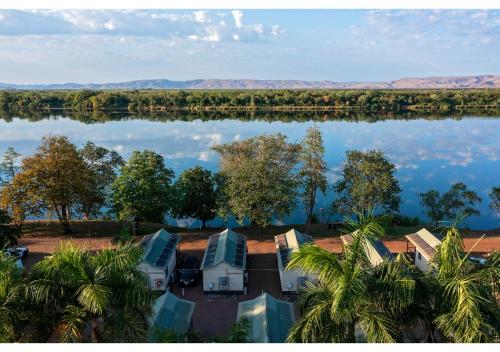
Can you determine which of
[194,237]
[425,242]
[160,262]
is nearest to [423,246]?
[425,242]

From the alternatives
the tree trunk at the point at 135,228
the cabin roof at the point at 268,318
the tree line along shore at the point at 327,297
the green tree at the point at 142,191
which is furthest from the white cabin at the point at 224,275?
the tree line along shore at the point at 327,297

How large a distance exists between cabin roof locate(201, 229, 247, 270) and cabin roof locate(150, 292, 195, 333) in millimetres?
3794

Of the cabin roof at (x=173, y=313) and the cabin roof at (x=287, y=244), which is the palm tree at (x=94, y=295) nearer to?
the cabin roof at (x=173, y=313)

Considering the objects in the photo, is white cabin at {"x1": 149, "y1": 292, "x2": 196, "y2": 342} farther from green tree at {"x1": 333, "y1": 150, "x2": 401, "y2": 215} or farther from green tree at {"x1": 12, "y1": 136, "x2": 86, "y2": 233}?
green tree at {"x1": 333, "y1": 150, "x2": 401, "y2": 215}

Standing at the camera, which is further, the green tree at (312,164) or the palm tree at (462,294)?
the green tree at (312,164)

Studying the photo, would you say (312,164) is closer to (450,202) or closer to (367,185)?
(367,185)

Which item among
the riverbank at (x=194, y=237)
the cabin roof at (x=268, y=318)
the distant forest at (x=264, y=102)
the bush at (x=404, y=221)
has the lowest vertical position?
the bush at (x=404, y=221)

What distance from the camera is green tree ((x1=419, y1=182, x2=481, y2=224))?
30.7m

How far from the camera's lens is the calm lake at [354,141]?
153 ft

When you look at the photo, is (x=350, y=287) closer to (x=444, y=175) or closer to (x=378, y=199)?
(x=378, y=199)

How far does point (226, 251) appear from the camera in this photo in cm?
2183

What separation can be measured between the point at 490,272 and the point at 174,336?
20.5 ft

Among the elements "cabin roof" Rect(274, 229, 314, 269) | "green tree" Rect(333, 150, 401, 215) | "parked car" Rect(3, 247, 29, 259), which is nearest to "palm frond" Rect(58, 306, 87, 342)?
"cabin roof" Rect(274, 229, 314, 269)

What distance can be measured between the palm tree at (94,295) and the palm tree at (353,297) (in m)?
3.12
